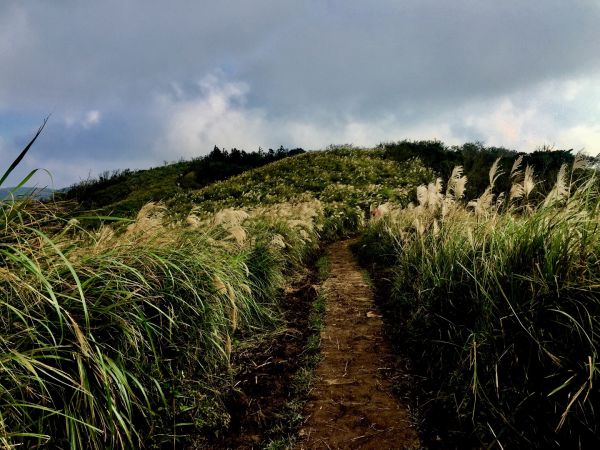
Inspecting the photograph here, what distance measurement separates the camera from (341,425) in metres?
3.04

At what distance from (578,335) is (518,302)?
509mm

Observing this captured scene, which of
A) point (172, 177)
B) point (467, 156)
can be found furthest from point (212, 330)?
point (172, 177)

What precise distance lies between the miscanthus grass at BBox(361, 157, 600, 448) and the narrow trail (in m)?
0.35

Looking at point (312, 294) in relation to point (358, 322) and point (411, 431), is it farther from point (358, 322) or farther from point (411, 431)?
point (411, 431)

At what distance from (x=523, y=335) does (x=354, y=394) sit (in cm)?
136

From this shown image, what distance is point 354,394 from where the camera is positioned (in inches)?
136

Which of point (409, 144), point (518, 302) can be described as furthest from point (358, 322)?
point (409, 144)

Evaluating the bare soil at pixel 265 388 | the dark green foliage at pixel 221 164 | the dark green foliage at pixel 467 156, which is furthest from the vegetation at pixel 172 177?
the bare soil at pixel 265 388

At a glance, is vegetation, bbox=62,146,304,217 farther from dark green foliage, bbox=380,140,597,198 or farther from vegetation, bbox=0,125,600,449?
vegetation, bbox=0,125,600,449

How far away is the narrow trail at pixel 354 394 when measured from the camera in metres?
2.87

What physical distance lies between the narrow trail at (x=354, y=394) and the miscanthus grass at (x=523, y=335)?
35cm

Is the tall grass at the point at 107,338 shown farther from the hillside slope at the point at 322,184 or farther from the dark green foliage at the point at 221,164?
the dark green foliage at the point at 221,164

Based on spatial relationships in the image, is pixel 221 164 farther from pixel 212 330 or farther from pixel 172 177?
pixel 212 330

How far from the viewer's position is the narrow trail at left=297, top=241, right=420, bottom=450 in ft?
9.43
